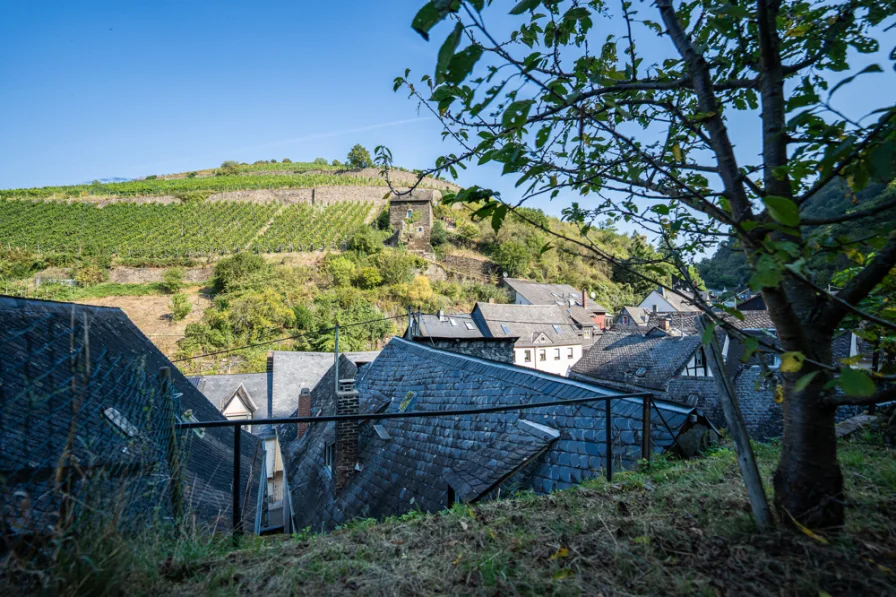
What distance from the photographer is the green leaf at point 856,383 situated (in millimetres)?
1027

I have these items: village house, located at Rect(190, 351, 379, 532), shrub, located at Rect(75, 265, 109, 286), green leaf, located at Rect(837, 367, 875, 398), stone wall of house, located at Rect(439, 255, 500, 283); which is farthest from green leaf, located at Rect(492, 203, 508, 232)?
shrub, located at Rect(75, 265, 109, 286)

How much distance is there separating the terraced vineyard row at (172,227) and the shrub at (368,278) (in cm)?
795

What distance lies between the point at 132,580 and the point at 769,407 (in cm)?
1603


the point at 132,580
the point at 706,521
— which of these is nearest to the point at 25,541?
the point at 132,580

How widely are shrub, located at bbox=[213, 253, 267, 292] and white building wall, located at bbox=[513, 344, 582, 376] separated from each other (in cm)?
2285

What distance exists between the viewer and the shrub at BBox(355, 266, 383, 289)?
112ft

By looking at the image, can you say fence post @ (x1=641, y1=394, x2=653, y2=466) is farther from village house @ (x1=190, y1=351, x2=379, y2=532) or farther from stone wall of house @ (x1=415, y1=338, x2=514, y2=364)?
village house @ (x1=190, y1=351, x2=379, y2=532)

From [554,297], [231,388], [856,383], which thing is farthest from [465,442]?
[554,297]

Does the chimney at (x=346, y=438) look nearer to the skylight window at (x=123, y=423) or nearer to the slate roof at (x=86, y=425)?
the slate roof at (x=86, y=425)

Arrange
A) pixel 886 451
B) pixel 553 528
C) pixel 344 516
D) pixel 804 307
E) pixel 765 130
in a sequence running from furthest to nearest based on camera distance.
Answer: pixel 344 516 < pixel 886 451 < pixel 553 528 < pixel 765 130 < pixel 804 307

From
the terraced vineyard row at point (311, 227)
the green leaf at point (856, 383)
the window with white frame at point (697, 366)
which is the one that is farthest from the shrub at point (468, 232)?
the green leaf at point (856, 383)

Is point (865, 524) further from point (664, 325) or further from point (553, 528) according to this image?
point (664, 325)

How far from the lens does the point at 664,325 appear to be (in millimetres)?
25578

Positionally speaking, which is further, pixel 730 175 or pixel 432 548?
pixel 432 548
